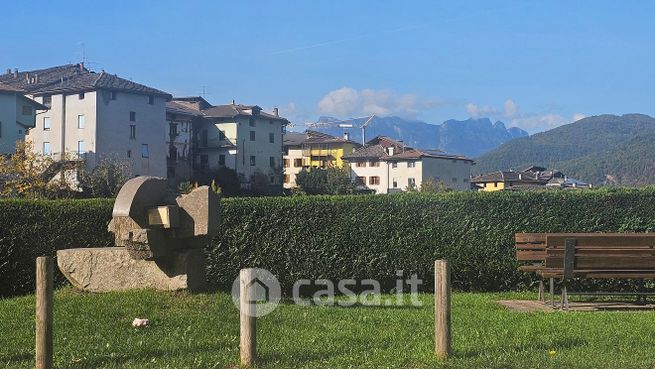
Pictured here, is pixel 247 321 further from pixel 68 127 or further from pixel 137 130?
pixel 68 127

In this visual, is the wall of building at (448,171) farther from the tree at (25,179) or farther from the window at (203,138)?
the tree at (25,179)

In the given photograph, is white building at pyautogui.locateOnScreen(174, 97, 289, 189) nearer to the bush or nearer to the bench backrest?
the bush

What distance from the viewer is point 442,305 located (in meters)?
6.38

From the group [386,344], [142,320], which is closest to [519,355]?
[386,344]

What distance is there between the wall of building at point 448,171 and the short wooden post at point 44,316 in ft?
314

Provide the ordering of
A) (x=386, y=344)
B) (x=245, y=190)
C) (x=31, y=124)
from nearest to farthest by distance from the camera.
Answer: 1. (x=386, y=344)
2. (x=31, y=124)
3. (x=245, y=190)

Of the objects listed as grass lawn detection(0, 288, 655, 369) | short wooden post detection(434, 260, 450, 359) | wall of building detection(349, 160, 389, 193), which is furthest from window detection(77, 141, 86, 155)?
short wooden post detection(434, 260, 450, 359)

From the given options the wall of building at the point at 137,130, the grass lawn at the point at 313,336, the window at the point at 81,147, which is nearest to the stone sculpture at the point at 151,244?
Result: the grass lawn at the point at 313,336

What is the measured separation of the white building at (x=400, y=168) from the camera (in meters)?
102

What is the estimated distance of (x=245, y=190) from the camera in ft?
280

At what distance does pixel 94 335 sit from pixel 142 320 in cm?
66

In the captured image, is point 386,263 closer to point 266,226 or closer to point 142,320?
point 266,226

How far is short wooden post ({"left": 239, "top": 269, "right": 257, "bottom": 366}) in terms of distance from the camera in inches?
244

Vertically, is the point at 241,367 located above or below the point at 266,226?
below
